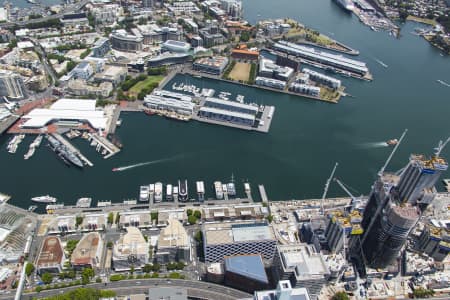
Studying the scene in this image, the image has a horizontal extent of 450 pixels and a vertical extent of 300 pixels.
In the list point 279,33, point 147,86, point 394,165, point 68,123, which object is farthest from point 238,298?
point 279,33

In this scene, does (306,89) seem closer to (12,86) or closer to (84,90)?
(84,90)

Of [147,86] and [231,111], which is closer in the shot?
[231,111]

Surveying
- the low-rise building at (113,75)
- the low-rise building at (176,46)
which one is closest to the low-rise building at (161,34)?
the low-rise building at (176,46)

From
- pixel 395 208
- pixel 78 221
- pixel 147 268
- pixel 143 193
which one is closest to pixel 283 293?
pixel 395 208

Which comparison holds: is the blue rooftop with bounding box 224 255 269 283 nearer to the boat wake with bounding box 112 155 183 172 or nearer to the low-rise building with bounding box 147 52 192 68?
the boat wake with bounding box 112 155 183 172

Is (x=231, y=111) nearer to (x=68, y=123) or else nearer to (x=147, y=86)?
(x=147, y=86)

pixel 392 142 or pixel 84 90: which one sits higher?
pixel 392 142

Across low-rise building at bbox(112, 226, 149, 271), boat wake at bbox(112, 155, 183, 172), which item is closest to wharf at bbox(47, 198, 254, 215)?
low-rise building at bbox(112, 226, 149, 271)
